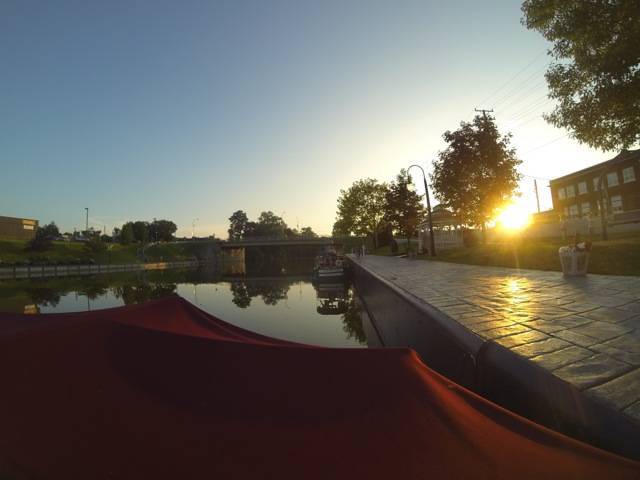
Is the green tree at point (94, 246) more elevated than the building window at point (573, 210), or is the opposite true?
the green tree at point (94, 246)

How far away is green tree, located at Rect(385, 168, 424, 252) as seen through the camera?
50722 mm

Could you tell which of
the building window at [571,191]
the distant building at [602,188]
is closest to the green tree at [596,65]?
the distant building at [602,188]

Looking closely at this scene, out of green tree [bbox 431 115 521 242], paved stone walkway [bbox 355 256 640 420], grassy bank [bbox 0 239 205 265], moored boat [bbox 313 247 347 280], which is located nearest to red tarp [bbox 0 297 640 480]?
paved stone walkway [bbox 355 256 640 420]

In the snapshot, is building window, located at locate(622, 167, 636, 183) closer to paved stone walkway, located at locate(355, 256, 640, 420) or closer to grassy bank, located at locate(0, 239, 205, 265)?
paved stone walkway, located at locate(355, 256, 640, 420)

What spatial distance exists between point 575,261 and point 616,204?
41.1 m

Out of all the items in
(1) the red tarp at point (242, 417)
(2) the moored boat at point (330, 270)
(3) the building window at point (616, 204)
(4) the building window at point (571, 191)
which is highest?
(4) the building window at point (571, 191)

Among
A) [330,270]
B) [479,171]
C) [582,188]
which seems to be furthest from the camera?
[582,188]

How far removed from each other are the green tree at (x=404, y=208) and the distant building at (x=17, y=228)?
88.1 meters

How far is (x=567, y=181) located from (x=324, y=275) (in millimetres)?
40189

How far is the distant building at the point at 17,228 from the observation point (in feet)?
266

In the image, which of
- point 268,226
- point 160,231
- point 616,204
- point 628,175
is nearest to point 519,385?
point 628,175

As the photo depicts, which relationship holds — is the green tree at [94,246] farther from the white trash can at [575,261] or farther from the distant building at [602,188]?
the distant building at [602,188]

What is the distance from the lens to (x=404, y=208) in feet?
168

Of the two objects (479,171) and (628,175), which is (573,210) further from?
(479,171)
